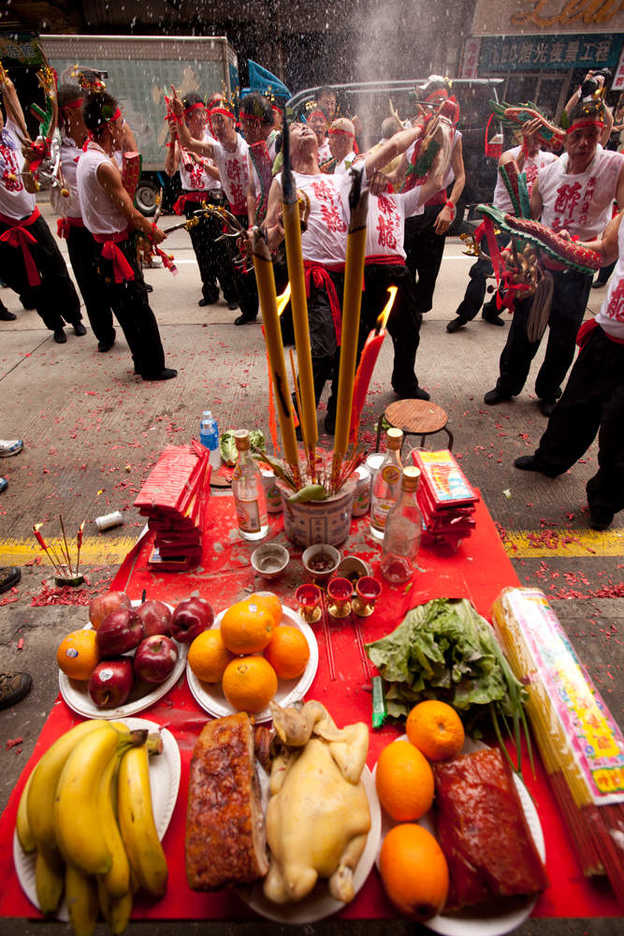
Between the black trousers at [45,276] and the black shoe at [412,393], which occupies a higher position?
the black trousers at [45,276]

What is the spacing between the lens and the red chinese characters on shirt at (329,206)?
9.89 ft

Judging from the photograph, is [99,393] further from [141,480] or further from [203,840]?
[203,840]

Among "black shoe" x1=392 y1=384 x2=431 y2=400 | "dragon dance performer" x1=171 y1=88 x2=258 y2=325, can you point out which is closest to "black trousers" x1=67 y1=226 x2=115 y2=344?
"dragon dance performer" x1=171 y1=88 x2=258 y2=325

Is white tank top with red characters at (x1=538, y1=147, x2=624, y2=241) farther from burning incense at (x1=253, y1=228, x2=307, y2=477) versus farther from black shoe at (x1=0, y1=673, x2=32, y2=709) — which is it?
black shoe at (x1=0, y1=673, x2=32, y2=709)

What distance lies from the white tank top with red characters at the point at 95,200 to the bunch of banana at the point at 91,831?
3968 mm

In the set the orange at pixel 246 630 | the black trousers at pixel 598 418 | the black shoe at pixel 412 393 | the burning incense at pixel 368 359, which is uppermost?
the burning incense at pixel 368 359

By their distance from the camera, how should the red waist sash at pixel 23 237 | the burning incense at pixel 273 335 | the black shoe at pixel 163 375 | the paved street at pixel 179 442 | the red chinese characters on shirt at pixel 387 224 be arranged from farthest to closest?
the black shoe at pixel 163 375 < the red waist sash at pixel 23 237 < the red chinese characters on shirt at pixel 387 224 < the paved street at pixel 179 442 < the burning incense at pixel 273 335

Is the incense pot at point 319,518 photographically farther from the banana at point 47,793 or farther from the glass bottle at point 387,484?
the banana at point 47,793

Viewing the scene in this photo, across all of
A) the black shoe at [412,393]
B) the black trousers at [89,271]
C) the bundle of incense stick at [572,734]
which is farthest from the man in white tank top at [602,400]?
the black trousers at [89,271]

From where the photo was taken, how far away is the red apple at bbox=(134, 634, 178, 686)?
1296 millimetres

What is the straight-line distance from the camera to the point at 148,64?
927 cm

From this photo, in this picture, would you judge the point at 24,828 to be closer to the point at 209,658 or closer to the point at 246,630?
the point at 209,658

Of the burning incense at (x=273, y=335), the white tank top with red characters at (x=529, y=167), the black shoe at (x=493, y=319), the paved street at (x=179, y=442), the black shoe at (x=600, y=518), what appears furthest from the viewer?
the black shoe at (x=493, y=319)

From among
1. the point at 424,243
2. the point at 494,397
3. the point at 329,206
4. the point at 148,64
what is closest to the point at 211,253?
the point at 424,243
